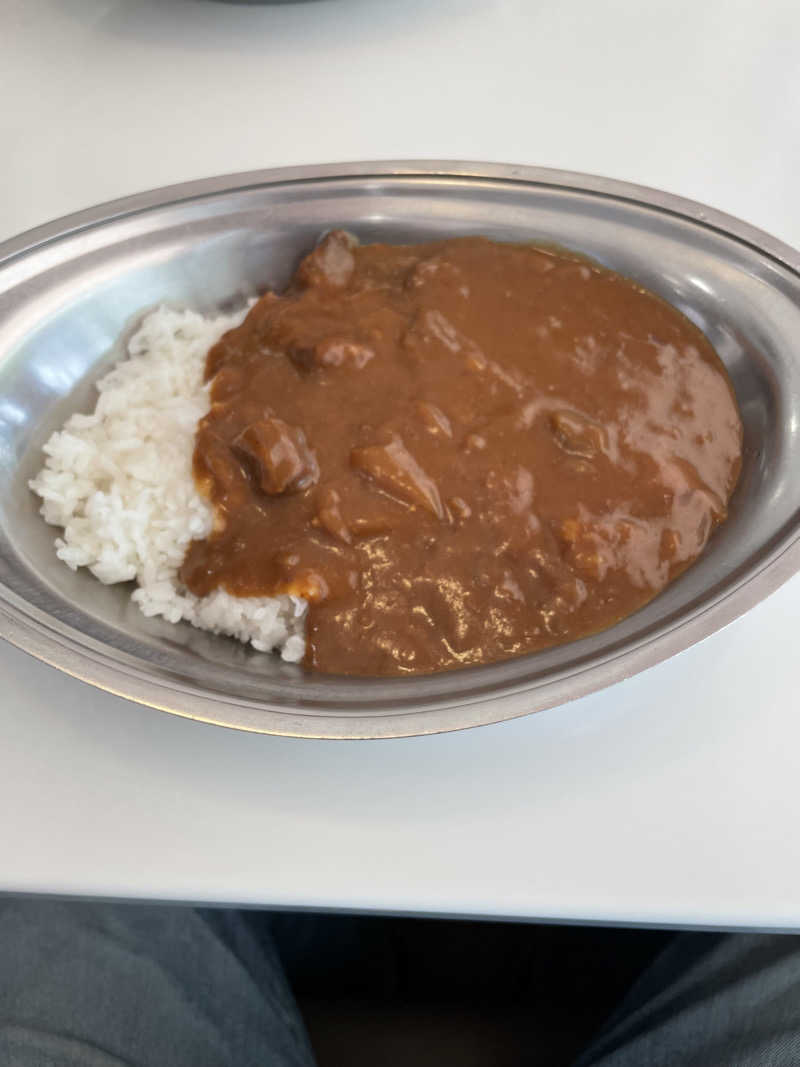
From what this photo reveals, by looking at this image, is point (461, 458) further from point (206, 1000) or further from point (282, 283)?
point (206, 1000)

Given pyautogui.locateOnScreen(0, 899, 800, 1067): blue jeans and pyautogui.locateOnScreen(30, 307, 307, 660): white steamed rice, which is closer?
pyautogui.locateOnScreen(0, 899, 800, 1067): blue jeans

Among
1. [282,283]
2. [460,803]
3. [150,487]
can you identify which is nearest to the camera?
[460,803]

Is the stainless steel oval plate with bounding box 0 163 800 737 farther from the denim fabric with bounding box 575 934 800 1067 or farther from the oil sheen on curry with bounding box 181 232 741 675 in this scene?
the denim fabric with bounding box 575 934 800 1067

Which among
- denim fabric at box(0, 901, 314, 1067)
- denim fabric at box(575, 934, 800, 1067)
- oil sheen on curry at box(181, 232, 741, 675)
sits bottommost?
denim fabric at box(575, 934, 800, 1067)

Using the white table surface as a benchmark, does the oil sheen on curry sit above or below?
above

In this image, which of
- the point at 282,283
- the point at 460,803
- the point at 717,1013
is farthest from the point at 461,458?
the point at 717,1013

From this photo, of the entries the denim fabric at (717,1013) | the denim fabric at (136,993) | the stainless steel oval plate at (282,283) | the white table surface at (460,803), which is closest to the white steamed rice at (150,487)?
the stainless steel oval plate at (282,283)

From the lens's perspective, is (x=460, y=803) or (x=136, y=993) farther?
(x=136, y=993)

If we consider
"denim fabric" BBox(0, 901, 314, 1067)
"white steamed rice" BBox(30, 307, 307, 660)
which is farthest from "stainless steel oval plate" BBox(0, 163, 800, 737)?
"denim fabric" BBox(0, 901, 314, 1067)
